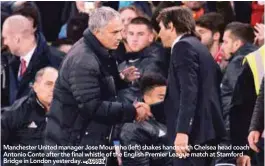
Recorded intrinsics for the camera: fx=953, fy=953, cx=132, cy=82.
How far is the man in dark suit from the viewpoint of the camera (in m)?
6.06

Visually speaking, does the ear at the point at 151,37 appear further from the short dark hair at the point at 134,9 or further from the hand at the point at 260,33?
the hand at the point at 260,33

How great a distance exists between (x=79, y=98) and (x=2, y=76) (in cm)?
192

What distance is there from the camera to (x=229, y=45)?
25.0ft

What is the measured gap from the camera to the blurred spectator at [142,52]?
736 cm

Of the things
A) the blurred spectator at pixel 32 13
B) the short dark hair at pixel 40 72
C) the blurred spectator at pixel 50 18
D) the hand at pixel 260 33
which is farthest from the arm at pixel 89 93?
the blurred spectator at pixel 50 18

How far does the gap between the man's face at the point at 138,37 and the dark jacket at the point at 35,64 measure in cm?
58

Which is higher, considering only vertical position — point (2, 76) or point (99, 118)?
point (2, 76)

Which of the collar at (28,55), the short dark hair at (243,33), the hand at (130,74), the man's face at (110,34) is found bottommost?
the hand at (130,74)

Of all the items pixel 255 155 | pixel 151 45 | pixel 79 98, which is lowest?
pixel 255 155

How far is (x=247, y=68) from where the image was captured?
6.80m

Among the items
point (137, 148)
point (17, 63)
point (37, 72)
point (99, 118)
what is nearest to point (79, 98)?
point (99, 118)

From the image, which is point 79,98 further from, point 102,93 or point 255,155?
point 255,155

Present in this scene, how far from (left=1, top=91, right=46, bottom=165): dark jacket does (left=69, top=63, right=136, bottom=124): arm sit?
A: 0.96m

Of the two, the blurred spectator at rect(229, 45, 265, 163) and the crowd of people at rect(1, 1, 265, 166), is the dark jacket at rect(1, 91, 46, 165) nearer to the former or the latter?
the crowd of people at rect(1, 1, 265, 166)
